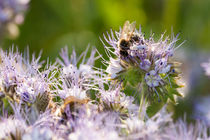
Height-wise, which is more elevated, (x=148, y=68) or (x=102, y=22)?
(x=102, y=22)

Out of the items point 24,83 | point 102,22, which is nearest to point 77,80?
point 24,83

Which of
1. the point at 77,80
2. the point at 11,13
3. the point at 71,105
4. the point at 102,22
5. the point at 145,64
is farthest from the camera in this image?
the point at 102,22

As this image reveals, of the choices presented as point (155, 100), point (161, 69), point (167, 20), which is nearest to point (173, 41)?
point (161, 69)

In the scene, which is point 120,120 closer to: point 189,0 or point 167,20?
point 167,20

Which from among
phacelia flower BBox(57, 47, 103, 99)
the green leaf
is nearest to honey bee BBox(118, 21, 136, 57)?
phacelia flower BBox(57, 47, 103, 99)

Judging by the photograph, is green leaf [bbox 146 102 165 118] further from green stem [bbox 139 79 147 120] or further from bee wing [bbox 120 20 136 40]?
bee wing [bbox 120 20 136 40]

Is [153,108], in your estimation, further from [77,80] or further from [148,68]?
[77,80]

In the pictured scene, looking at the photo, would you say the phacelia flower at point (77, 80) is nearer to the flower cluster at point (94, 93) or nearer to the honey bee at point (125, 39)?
the flower cluster at point (94, 93)
